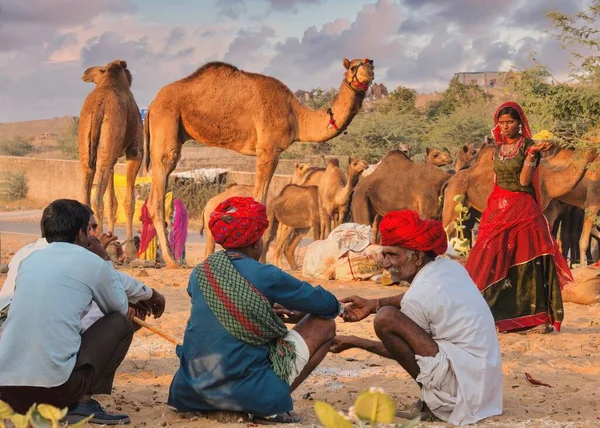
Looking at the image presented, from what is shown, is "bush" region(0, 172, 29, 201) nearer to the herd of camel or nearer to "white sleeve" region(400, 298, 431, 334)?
the herd of camel

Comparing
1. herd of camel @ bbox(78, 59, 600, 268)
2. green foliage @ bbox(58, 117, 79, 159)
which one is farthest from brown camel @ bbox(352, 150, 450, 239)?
green foliage @ bbox(58, 117, 79, 159)

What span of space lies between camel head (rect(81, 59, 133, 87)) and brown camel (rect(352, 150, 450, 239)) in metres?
4.55

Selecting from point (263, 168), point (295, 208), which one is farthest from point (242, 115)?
point (295, 208)

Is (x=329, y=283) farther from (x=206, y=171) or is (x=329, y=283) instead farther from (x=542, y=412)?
(x=206, y=171)

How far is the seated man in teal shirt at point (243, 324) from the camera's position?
4.92 m

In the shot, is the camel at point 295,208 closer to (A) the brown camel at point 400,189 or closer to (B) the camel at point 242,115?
(A) the brown camel at point 400,189

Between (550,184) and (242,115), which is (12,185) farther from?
(550,184)

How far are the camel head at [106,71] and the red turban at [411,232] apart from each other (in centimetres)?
944

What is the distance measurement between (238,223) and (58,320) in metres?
0.96

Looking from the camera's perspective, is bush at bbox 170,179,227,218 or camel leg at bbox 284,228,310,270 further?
bush at bbox 170,179,227,218

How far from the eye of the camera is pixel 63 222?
16.2ft

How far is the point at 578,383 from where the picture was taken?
265 inches

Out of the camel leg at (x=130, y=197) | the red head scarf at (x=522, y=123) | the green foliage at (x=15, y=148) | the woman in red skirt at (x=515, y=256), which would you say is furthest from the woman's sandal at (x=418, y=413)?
the green foliage at (x=15, y=148)

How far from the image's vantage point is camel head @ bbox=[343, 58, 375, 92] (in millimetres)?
13281
